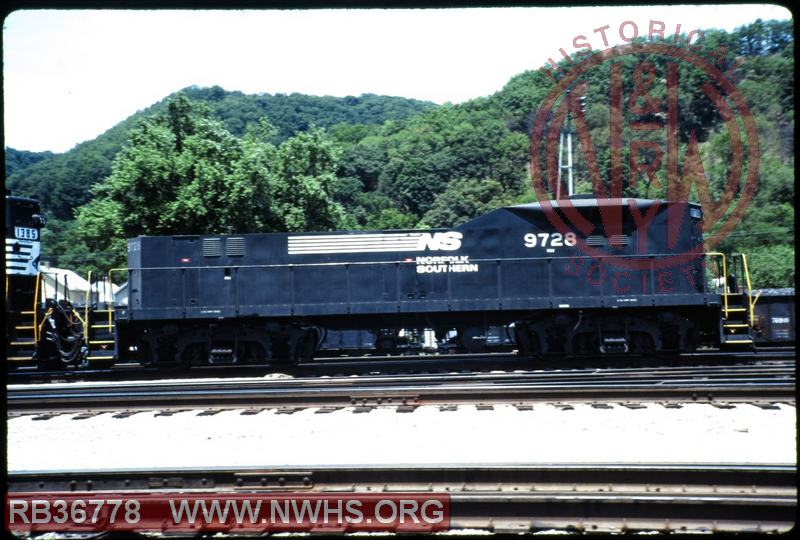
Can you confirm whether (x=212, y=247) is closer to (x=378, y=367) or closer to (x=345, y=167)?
(x=378, y=367)

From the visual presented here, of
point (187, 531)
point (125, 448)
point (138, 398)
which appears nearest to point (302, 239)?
point (138, 398)

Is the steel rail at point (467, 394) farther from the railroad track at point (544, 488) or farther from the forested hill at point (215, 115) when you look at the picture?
the railroad track at point (544, 488)

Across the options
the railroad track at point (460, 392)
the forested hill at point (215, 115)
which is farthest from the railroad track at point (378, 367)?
the forested hill at point (215, 115)

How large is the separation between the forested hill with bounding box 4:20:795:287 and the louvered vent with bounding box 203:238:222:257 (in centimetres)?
755

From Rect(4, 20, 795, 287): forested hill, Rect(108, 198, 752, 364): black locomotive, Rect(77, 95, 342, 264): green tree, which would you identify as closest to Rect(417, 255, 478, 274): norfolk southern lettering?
Rect(108, 198, 752, 364): black locomotive

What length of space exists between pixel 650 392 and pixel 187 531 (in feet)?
24.7

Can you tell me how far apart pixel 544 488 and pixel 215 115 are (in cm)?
5307

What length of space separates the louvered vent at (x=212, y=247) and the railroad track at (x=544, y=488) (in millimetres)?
9751

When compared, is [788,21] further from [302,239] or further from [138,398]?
[302,239]

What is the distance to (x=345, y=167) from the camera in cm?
4081

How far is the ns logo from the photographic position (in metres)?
15.2

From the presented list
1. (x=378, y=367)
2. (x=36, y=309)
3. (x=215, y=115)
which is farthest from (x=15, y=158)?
(x=215, y=115)

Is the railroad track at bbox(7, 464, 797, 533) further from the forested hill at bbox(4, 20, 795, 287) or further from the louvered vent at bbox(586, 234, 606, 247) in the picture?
the louvered vent at bbox(586, 234, 606, 247)

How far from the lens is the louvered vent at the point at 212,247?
15.5m
